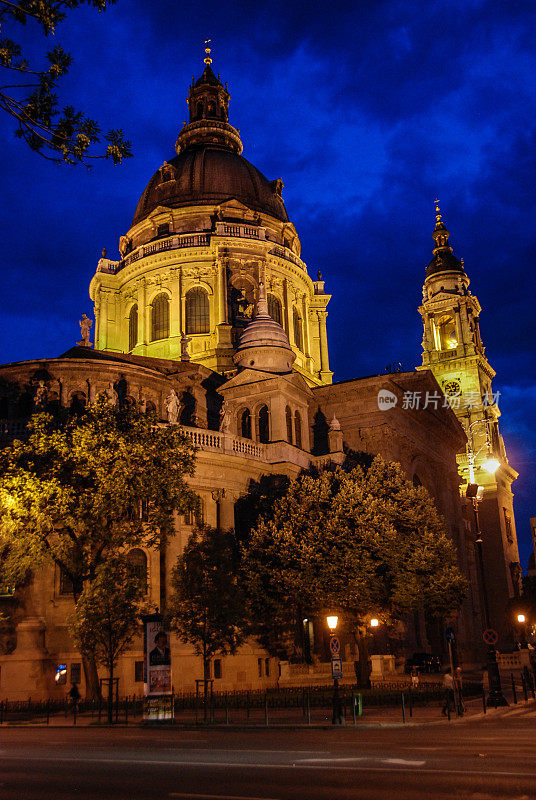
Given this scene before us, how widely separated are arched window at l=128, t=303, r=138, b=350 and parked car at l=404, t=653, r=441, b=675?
37551 mm

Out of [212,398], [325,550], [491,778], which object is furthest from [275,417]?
[491,778]

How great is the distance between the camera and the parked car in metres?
45.1

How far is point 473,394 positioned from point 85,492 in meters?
69.2

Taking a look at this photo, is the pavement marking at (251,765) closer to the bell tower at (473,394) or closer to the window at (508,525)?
the bell tower at (473,394)

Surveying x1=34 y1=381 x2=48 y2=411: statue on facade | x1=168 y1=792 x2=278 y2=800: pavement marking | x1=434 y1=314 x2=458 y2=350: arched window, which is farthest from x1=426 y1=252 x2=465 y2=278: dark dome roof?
x1=168 y1=792 x2=278 y2=800: pavement marking

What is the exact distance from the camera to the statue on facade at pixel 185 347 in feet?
197

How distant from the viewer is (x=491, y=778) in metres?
11.9

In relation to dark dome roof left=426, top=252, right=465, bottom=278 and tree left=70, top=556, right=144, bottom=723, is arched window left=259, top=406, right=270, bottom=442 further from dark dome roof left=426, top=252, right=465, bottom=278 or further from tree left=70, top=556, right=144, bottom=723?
dark dome roof left=426, top=252, right=465, bottom=278

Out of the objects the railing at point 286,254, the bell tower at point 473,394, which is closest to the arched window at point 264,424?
the railing at point 286,254

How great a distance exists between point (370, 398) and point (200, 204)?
29.4m

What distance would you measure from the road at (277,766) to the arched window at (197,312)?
160 ft

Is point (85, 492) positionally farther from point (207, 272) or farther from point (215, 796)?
point (207, 272)

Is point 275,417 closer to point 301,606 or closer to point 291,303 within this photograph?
point 301,606

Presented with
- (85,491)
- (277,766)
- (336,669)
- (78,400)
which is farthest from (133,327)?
(277,766)
